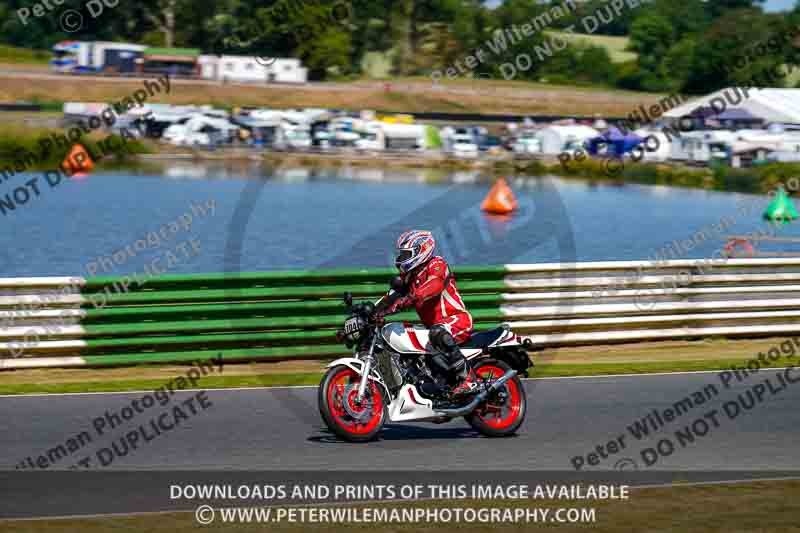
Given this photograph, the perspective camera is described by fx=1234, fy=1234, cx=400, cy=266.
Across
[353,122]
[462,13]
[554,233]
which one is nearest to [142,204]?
[554,233]

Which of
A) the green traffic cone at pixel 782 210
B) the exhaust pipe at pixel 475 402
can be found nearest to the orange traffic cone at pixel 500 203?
the green traffic cone at pixel 782 210

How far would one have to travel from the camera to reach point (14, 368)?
40.6 ft

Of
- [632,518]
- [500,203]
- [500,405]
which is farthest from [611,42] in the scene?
[632,518]

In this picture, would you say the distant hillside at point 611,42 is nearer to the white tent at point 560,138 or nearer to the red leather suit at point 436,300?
the white tent at point 560,138

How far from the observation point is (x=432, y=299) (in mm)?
9617

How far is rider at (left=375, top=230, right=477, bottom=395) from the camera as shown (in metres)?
9.43

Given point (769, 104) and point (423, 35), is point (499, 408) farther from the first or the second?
point (423, 35)

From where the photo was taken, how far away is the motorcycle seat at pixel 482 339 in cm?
975

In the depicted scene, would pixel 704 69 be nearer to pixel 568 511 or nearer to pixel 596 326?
pixel 596 326

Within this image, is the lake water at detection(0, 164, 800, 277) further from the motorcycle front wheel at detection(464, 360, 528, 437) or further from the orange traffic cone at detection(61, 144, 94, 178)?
the motorcycle front wheel at detection(464, 360, 528, 437)

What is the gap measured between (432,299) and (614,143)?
59804 millimetres

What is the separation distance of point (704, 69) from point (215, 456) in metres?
81.7

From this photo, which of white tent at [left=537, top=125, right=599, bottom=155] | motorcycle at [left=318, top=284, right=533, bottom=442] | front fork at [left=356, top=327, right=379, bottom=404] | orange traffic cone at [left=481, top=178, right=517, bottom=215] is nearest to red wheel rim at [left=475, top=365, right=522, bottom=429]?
motorcycle at [left=318, top=284, right=533, bottom=442]

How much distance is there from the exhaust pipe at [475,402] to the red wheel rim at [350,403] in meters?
0.50
